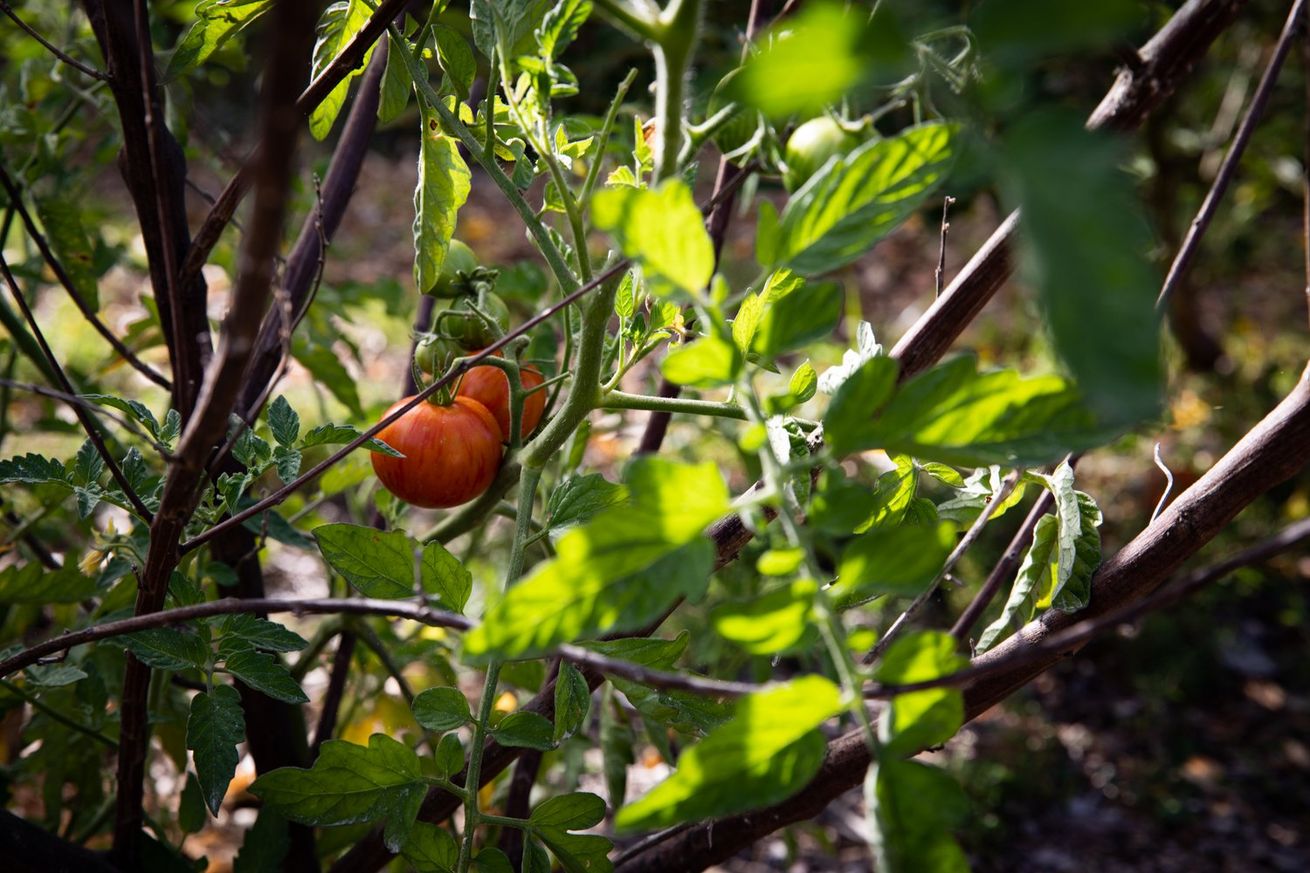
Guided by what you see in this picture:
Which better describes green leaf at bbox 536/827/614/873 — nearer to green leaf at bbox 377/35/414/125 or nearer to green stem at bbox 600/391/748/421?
green stem at bbox 600/391/748/421

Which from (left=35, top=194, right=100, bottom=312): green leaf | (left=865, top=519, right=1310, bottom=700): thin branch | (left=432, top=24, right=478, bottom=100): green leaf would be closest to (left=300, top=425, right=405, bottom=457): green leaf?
(left=432, top=24, right=478, bottom=100): green leaf

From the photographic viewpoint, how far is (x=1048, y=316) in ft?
0.80

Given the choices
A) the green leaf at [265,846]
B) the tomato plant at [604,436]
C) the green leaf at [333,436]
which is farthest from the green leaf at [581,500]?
the green leaf at [265,846]

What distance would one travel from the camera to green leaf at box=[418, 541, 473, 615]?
1.92 feet

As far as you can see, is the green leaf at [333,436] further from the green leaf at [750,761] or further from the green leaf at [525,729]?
the green leaf at [750,761]

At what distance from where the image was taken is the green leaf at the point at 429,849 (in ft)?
1.84

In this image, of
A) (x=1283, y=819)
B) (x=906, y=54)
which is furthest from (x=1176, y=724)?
(x=906, y=54)

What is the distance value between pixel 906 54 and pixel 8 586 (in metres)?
0.79

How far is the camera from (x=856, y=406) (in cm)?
38

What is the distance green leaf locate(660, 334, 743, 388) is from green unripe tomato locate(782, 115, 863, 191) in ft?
1.22

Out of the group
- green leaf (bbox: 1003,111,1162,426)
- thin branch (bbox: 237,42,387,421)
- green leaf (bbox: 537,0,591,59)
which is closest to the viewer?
green leaf (bbox: 1003,111,1162,426)

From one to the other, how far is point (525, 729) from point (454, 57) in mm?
386

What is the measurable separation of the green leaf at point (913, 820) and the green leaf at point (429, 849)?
11.7 inches

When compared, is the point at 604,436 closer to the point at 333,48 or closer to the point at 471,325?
the point at 471,325
